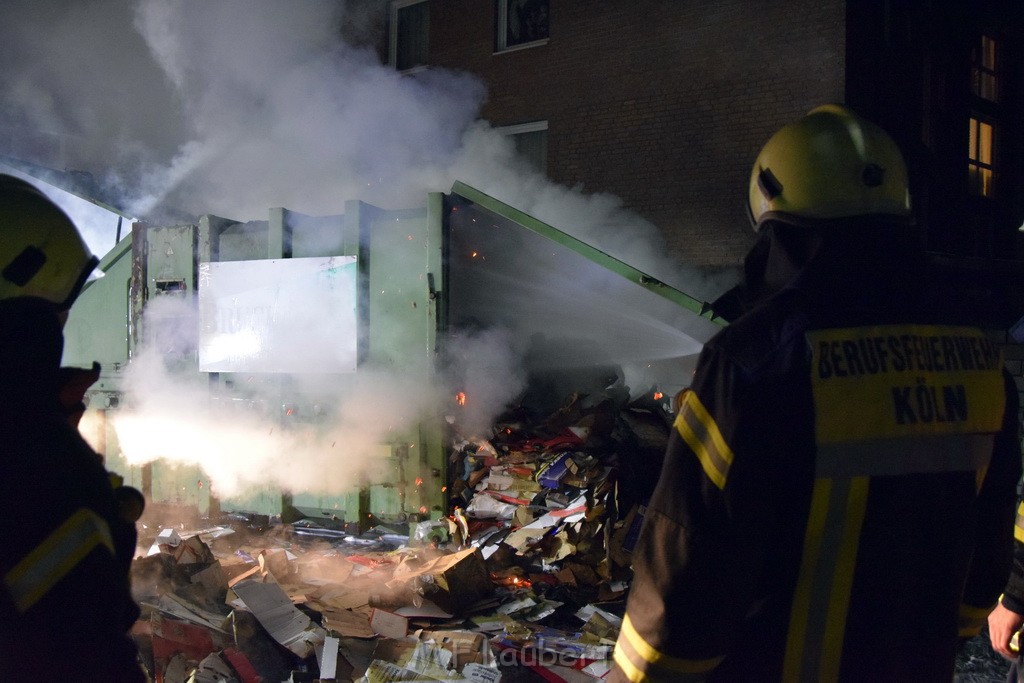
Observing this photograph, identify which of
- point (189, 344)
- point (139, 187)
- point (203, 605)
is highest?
point (139, 187)

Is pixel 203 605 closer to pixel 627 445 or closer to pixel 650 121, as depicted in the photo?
pixel 627 445

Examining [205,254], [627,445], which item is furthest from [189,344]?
[627,445]

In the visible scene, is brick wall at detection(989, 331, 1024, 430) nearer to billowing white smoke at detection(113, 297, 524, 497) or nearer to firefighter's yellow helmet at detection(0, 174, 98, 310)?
billowing white smoke at detection(113, 297, 524, 497)

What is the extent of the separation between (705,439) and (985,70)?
10167 mm

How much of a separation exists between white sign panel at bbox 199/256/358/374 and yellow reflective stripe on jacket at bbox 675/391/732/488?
3.82 meters

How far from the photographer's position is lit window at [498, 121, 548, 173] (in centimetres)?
1002

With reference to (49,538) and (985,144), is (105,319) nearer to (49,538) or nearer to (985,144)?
(49,538)

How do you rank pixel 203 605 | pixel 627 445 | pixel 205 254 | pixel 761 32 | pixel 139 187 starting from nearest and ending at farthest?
pixel 203 605 → pixel 627 445 → pixel 205 254 → pixel 761 32 → pixel 139 187

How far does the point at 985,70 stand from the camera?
Result: 8625mm

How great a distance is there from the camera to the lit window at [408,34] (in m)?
10.7

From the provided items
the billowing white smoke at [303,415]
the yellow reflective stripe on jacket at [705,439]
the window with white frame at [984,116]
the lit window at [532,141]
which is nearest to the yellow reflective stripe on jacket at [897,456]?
the yellow reflective stripe on jacket at [705,439]

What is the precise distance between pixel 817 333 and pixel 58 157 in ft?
36.1

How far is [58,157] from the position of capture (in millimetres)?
9266

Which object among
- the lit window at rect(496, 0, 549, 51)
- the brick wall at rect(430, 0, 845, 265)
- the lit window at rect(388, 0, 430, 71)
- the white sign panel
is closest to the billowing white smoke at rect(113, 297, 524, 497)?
the white sign panel
